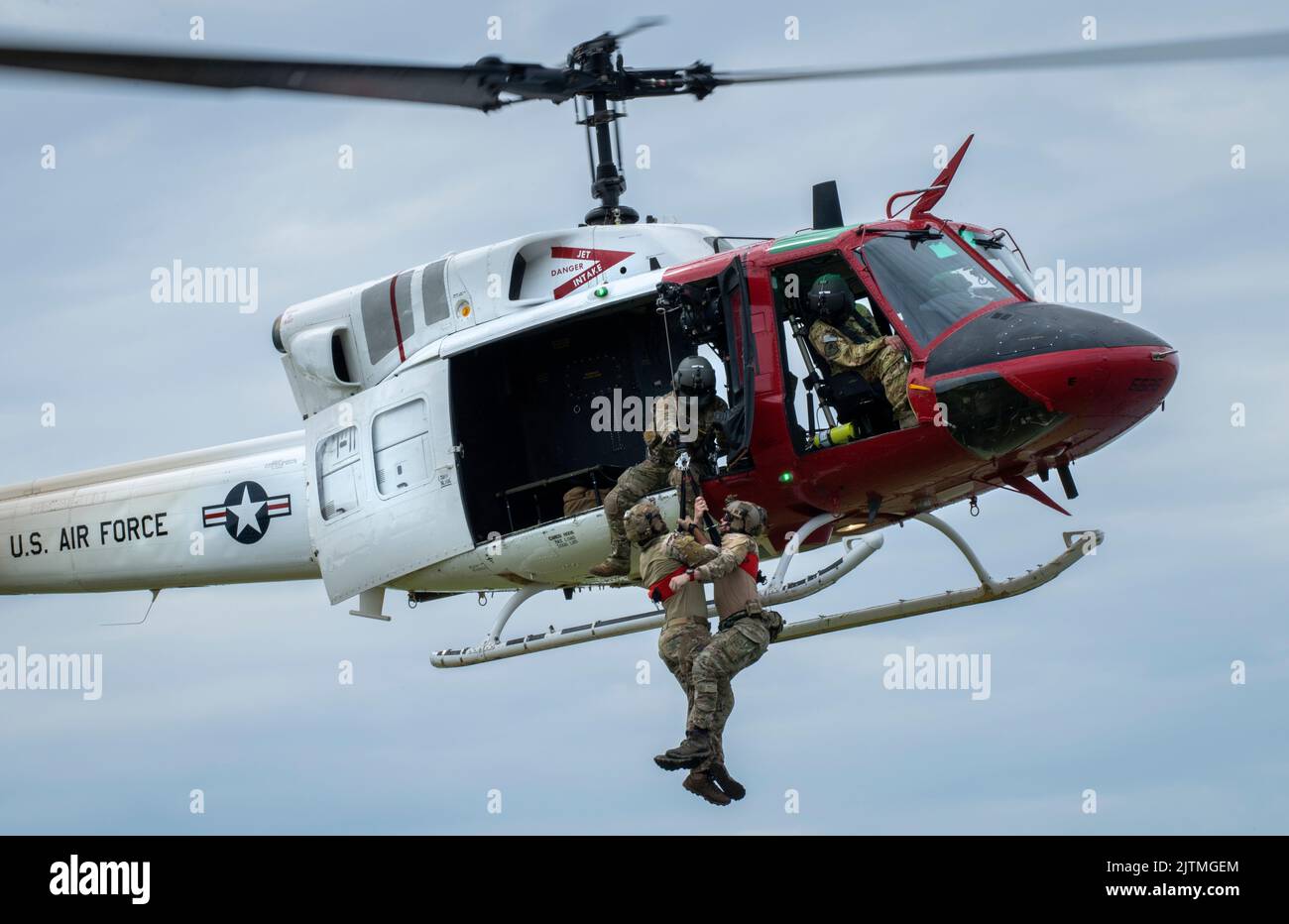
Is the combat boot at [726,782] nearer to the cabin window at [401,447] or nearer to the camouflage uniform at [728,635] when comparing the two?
the camouflage uniform at [728,635]

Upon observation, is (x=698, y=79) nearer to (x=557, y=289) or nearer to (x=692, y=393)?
(x=557, y=289)

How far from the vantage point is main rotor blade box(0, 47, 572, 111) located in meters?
9.94

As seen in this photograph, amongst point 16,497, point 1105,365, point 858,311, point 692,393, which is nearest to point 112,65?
point 692,393

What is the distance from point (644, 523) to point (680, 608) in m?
0.57

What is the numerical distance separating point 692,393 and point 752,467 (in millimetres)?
640

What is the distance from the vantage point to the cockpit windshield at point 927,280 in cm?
1239

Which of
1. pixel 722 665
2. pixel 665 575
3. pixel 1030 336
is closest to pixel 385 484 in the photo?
pixel 665 575

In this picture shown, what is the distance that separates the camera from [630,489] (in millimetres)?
13039

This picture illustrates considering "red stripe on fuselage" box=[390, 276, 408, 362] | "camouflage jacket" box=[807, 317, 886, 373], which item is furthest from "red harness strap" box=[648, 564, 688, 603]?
"red stripe on fuselage" box=[390, 276, 408, 362]

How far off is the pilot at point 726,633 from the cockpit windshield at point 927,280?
1.56 meters

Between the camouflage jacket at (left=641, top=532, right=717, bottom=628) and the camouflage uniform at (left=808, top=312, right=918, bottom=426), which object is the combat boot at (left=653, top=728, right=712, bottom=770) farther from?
the camouflage uniform at (left=808, top=312, right=918, bottom=426)

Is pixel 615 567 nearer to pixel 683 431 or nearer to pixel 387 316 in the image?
pixel 683 431

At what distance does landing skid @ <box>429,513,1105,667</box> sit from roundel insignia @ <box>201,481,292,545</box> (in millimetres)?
1696

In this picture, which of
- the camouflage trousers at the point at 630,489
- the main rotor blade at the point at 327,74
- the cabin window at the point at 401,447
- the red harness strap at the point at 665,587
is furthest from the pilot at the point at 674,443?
the main rotor blade at the point at 327,74
